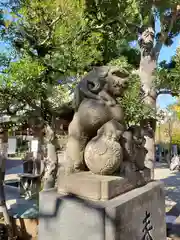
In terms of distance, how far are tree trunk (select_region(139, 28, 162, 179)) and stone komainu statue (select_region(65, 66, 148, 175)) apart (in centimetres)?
230

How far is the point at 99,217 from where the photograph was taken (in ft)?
5.74

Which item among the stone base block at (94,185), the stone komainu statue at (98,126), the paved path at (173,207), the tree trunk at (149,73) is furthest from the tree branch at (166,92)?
the stone base block at (94,185)

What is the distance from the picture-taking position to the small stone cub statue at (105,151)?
6.45 feet

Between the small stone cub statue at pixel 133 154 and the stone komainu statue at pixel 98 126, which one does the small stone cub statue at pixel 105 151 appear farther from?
the small stone cub statue at pixel 133 154

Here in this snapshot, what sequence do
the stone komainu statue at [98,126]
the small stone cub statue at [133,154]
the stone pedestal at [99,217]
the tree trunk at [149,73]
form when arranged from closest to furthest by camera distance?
the stone pedestal at [99,217] → the stone komainu statue at [98,126] → the small stone cub statue at [133,154] → the tree trunk at [149,73]

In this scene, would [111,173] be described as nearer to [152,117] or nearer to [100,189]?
[100,189]

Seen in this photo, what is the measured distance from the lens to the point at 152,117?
3980 millimetres

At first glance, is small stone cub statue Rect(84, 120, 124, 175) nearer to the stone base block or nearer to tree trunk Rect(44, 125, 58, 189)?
the stone base block

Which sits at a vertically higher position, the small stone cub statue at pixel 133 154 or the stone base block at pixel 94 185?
the small stone cub statue at pixel 133 154

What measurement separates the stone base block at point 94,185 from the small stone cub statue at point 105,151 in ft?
0.24

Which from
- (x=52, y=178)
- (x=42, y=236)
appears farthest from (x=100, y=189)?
(x=52, y=178)

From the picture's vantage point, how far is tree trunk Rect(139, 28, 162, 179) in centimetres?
465

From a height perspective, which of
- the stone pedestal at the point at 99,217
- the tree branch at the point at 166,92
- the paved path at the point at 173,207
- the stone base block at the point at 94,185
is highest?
the tree branch at the point at 166,92

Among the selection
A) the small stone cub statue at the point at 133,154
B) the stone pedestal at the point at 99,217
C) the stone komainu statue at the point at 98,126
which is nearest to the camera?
the stone pedestal at the point at 99,217
